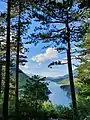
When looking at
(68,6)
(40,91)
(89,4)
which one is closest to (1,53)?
(40,91)

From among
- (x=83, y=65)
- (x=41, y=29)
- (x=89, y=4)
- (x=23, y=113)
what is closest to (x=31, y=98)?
(x=23, y=113)

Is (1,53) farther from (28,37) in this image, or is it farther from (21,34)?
(28,37)

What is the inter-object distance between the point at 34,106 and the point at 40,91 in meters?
1.73

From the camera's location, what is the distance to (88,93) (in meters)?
33.7

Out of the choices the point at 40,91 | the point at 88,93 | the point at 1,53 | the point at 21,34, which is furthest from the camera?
the point at 1,53

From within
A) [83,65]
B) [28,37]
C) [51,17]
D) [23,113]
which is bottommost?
[23,113]

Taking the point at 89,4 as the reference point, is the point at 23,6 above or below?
above

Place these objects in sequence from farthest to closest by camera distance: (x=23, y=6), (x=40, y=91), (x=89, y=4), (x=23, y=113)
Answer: (x=40, y=91)
(x=23, y=6)
(x=23, y=113)
(x=89, y=4)

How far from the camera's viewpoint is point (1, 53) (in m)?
37.0

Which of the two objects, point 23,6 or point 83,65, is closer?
point 23,6

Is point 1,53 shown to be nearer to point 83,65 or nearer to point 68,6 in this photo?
point 83,65

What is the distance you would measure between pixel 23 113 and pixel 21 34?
9182 mm

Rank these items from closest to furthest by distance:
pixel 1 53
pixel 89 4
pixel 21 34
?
1. pixel 89 4
2. pixel 21 34
3. pixel 1 53

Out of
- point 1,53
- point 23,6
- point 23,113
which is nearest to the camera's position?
point 23,113
